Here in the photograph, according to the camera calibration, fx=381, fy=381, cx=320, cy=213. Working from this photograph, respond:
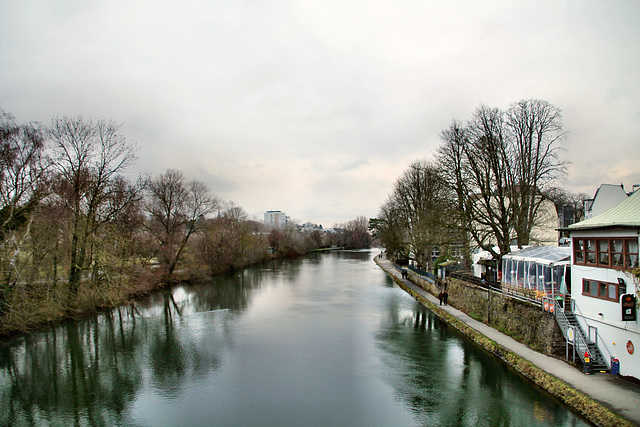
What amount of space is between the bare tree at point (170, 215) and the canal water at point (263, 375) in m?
13.6

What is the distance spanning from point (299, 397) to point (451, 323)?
11.3m

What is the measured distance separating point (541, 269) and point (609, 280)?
18.8 feet

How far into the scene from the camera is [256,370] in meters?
13.1

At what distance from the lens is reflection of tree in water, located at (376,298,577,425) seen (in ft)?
32.1

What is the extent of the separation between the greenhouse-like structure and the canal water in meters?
4.18

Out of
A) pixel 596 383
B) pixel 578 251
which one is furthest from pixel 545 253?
pixel 596 383

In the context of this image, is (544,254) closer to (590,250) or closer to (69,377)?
(590,250)

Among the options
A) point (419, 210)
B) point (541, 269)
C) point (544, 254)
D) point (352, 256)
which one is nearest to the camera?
point (541, 269)

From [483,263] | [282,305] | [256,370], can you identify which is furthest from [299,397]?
[483,263]

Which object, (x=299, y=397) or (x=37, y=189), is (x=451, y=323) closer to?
(x=299, y=397)

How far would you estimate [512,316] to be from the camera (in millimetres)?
15781

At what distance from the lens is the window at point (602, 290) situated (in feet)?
36.2

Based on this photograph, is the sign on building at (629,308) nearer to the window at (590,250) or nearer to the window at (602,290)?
the window at (602,290)

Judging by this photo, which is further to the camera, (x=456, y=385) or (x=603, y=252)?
(x=456, y=385)
